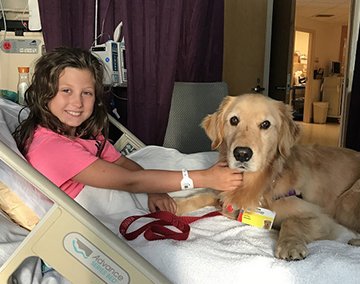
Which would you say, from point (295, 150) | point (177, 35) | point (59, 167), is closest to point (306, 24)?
point (177, 35)

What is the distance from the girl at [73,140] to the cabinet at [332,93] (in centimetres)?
992

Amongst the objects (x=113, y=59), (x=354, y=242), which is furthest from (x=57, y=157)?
(x=113, y=59)

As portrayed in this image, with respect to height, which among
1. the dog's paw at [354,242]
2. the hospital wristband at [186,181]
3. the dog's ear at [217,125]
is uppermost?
the dog's ear at [217,125]

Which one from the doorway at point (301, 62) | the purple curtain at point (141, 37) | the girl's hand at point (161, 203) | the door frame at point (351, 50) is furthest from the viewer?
the doorway at point (301, 62)

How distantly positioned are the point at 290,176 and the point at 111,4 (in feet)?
5.93

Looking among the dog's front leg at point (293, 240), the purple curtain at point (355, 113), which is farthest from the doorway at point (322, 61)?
the dog's front leg at point (293, 240)

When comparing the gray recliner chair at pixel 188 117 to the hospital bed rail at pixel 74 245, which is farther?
the gray recliner chair at pixel 188 117

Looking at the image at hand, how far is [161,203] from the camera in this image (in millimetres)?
1686

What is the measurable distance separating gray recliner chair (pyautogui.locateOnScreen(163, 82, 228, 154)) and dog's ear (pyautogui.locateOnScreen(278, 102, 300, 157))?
3.86ft

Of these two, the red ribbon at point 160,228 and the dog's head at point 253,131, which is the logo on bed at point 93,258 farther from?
the dog's head at point 253,131

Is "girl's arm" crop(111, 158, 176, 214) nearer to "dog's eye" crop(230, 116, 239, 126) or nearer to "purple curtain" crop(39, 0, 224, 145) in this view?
"dog's eye" crop(230, 116, 239, 126)

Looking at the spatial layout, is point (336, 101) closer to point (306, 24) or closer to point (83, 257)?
point (306, 24)

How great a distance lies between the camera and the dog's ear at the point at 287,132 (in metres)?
1.61

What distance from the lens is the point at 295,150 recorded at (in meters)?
1.74
